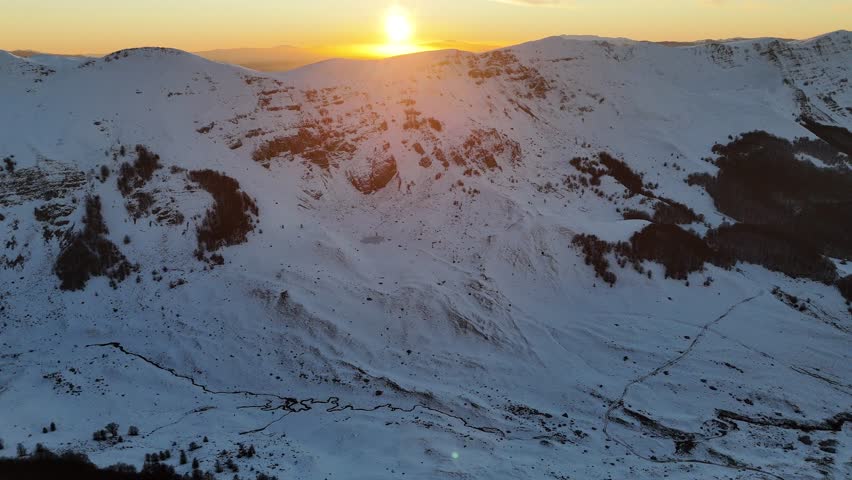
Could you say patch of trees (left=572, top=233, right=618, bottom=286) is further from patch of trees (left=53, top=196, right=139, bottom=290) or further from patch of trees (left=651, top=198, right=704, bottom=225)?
patch of trees (left=53, top=196, right=139, bottom=290)

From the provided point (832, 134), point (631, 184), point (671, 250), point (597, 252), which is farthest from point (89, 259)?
point (832, 134)

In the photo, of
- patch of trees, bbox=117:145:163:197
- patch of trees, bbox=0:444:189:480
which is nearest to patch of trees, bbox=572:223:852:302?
patch of trees, bbox=0:444:189:480

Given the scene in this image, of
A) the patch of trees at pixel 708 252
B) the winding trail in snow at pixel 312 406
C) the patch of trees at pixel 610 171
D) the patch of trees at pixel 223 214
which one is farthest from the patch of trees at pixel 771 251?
the patch of trees at pixel 223 214

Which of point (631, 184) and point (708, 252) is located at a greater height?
point (631, 184)

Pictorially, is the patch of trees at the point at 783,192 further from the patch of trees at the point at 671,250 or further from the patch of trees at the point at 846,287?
the patch of trees at the point at 671,250

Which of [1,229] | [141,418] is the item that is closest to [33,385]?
[141,418]

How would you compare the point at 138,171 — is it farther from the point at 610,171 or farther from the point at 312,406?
the point at 610,171
